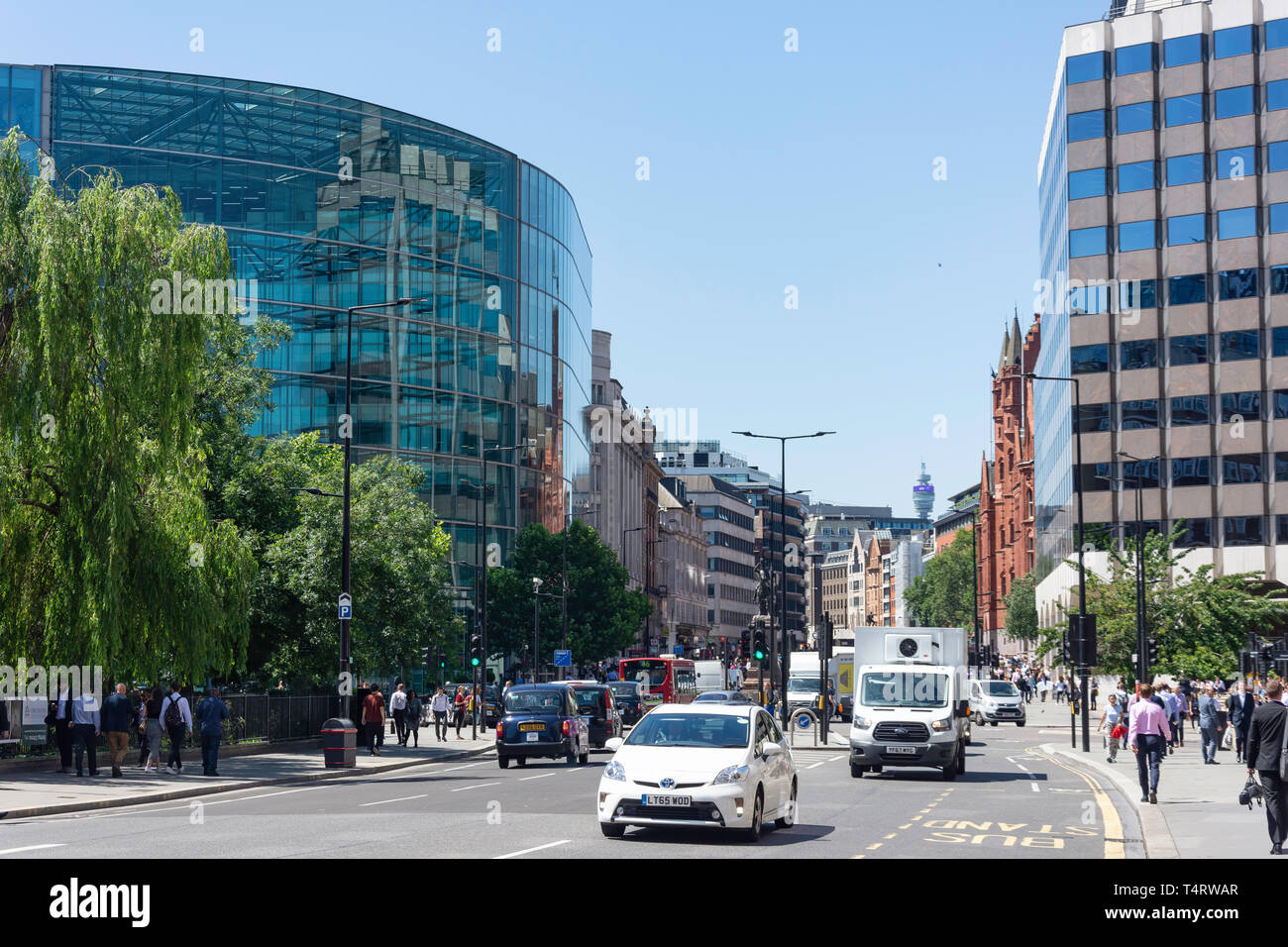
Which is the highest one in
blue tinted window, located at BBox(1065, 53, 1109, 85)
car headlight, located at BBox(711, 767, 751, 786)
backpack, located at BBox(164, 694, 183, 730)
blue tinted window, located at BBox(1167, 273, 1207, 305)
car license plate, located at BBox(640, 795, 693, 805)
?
blue tinted window, located at BBox(1065, 53, 1109, 85)

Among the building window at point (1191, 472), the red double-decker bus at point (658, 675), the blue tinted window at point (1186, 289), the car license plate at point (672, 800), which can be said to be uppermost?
the blue tinted window at point (1186, 289)

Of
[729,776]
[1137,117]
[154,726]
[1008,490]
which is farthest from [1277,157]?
[1008,490]

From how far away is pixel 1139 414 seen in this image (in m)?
74.4

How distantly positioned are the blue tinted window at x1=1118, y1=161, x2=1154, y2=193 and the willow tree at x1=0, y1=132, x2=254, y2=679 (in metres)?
56.3

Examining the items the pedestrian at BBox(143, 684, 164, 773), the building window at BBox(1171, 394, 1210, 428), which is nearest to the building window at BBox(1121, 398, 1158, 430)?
the building window at BBox(1171, 394, 1210, 428)

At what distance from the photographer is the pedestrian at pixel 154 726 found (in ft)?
102

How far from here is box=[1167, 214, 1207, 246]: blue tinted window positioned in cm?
7381

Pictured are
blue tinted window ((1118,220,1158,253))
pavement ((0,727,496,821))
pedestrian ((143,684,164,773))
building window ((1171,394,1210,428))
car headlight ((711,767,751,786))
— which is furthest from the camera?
blue tinted window ((1118,220,1158,253))

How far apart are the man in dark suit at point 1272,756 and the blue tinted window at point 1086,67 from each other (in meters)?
65.9

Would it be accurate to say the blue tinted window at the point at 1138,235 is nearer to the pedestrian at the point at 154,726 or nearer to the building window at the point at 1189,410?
the building window at the point at 1189,410

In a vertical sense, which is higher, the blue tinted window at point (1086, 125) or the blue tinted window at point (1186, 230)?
the blue tinted window at point (1086, 125)

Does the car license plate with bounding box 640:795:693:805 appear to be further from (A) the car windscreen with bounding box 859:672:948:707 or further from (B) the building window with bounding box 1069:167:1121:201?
(B) the building window with bounding box 1069:167:1121:201

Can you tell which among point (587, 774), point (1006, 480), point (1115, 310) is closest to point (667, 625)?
point (1006, 480)

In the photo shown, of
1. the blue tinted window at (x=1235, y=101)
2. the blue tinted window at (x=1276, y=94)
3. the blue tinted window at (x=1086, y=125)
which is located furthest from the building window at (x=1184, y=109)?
the blue tinted window at (x=1086, y=125)
